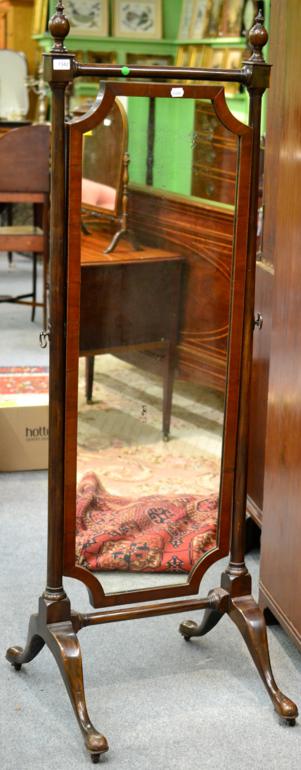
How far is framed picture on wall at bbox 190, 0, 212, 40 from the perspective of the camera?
293 inches

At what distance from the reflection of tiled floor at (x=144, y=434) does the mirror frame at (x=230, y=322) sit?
4 cm

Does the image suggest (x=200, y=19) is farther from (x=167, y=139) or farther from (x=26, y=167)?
(x=167, y=139)

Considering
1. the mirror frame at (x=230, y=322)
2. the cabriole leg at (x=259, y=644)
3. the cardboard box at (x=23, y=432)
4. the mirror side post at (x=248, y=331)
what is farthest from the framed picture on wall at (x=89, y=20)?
the cabriole leg at (x=259, y=644)

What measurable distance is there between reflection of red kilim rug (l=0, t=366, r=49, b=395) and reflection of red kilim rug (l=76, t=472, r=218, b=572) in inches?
58.7

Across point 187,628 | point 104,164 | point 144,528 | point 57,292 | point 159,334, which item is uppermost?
point 104,164

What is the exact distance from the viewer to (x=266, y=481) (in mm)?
2697

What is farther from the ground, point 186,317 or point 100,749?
point 186,317

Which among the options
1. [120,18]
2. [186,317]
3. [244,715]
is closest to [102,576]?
[244,715]

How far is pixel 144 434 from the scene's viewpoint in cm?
234

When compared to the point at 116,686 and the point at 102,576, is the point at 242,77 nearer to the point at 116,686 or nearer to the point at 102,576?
the point at 102,576

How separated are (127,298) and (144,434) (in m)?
0.30

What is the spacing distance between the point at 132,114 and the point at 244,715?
51.7 inches

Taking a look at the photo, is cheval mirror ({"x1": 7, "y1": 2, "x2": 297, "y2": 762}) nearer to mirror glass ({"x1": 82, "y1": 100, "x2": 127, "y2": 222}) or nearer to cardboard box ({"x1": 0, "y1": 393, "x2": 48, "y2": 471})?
mirror glass ({"x1": 82, "y1": 100, "x2": 127, "y2": 222})

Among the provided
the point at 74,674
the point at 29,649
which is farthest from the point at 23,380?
the point at 74,674
